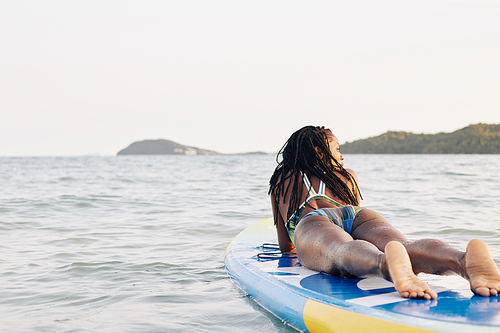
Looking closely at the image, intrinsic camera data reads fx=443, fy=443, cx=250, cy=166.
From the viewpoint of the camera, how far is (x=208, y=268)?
4.51 metres

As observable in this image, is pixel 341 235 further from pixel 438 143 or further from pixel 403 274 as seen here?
pixel 438 143

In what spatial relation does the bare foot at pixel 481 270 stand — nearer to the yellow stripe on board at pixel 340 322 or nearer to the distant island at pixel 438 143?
the yellow stripe on board at pixel 340 322

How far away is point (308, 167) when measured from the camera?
3.36 m

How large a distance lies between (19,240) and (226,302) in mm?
3756

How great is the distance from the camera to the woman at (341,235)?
2258mm

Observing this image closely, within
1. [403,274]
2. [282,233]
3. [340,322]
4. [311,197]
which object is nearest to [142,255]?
[282,233]

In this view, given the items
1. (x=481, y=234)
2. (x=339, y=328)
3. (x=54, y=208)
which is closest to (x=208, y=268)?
(x=339, y=328)

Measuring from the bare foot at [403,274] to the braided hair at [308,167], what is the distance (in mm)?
1117

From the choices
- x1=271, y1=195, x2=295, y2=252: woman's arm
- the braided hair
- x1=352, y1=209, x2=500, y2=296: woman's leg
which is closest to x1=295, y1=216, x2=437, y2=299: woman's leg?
x1=352, y1=209, x2=500, y2=296: woman's leg

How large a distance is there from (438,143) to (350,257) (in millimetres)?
68975

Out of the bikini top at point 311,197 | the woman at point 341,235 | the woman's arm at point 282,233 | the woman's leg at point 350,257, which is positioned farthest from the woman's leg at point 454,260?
the woman's arm at point 282,233

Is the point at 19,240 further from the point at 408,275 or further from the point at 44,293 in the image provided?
the point at 408,275

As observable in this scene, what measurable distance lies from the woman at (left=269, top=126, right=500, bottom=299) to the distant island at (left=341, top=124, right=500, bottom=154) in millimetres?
63320

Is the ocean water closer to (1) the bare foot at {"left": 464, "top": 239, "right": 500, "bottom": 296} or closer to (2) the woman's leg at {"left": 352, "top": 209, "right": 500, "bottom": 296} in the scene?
(2) the woman's leg at {"left": 352, "top": 209, "right": 500, "bottom": 296}
